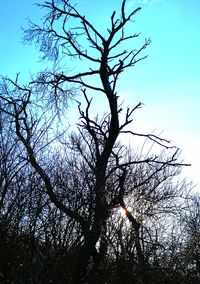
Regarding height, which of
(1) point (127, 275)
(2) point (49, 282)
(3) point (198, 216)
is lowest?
(2) point (49, 282)

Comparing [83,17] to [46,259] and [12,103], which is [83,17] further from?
[46,259]

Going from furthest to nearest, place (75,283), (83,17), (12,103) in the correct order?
(12,103)
(83,17)
(75,283)

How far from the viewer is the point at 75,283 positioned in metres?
10.1

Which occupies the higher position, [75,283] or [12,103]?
[12,103]

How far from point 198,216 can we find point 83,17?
24198mm

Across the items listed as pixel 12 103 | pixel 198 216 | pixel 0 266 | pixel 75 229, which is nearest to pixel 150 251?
pixel 75 229

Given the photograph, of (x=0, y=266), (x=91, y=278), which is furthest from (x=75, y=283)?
(x=0, y=266)

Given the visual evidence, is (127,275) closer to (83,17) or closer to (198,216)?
(83,17)

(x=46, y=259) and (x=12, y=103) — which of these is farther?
(x=12, y=103)

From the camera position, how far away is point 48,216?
1207 centimetres

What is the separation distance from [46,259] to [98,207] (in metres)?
1.92

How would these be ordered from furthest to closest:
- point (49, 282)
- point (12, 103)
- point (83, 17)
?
1. point (12, 103)
2. point (83, 17)
3. point (49, 282)

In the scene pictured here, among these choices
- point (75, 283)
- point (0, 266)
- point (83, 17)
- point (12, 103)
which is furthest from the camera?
point (12, 103)

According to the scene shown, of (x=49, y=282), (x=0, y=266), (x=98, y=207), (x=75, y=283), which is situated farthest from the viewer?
(x=98, y=207)
